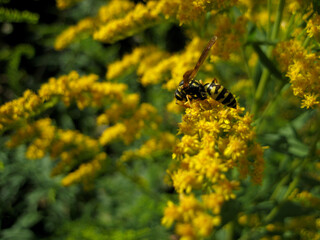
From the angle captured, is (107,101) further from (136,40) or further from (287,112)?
(136,40)

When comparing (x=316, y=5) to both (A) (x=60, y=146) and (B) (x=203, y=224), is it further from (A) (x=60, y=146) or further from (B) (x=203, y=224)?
(A) (x=60, y=146)

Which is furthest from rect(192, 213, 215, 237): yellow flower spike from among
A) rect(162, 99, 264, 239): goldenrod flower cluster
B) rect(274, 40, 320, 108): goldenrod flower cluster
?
rect(274, 40, 320, 108): goldenrod flower cluster

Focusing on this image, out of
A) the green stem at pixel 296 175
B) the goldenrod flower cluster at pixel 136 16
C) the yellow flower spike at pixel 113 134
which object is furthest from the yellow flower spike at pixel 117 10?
the green stem at pixel 296 175

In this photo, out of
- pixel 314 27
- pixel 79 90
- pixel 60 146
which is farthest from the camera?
pixel 60 146

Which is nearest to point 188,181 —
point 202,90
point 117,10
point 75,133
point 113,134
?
point 202,90

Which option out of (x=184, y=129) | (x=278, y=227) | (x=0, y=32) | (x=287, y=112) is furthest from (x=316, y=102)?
(x=0, y=32)

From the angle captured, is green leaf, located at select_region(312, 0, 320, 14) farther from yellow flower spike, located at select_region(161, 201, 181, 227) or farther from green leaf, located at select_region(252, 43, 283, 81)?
yellow flower spike, located at select_region(161, 201, 181, 227)

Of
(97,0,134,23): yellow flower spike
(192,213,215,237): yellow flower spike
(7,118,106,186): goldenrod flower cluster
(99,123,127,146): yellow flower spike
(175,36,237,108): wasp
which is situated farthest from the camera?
(99,123,127,146): yellow flower spike
